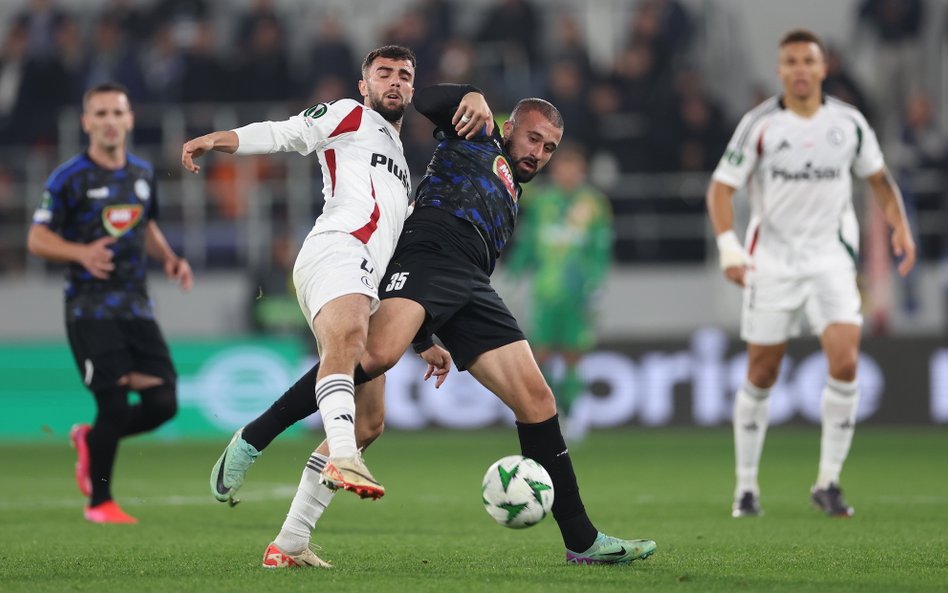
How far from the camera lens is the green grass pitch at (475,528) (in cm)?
560

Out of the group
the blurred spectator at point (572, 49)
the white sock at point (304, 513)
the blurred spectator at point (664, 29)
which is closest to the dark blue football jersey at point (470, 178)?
the white sock at point (304, 513)

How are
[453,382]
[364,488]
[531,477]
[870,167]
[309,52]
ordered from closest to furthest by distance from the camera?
[364,488], [531,477], [870,167], [453,382], [309,52]

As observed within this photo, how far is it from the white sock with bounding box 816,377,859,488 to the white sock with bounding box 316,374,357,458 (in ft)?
12.4

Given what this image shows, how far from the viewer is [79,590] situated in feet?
17.5

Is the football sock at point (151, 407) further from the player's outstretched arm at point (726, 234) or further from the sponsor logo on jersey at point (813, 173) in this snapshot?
the sponsor logo on jersey at point (813, 173)

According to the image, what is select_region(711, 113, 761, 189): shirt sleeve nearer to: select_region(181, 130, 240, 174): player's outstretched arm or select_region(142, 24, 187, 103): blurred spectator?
select_region(181, 130, 240, 174): player's outstretched arm

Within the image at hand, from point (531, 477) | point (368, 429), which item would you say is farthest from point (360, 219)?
point (531, 477)

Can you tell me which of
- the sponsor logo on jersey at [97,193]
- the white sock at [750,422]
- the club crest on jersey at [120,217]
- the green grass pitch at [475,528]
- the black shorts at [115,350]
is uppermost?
the sponsor logo on jersey at [97,193]

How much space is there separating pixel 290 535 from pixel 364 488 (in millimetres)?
876

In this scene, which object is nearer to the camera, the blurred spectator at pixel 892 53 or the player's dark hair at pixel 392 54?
the player's dark hair at pixel 392 54

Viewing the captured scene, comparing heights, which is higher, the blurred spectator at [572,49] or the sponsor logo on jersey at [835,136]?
the blurred spectator at [572,49]

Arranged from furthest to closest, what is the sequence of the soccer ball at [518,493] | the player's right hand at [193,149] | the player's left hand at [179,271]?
the player's left hand at [179,271], the soccer ball at [518,493], the player's right hand at [193,149]

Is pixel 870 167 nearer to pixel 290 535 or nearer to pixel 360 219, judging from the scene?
pixel 360 219

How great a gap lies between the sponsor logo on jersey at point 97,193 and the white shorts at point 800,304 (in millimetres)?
3723
